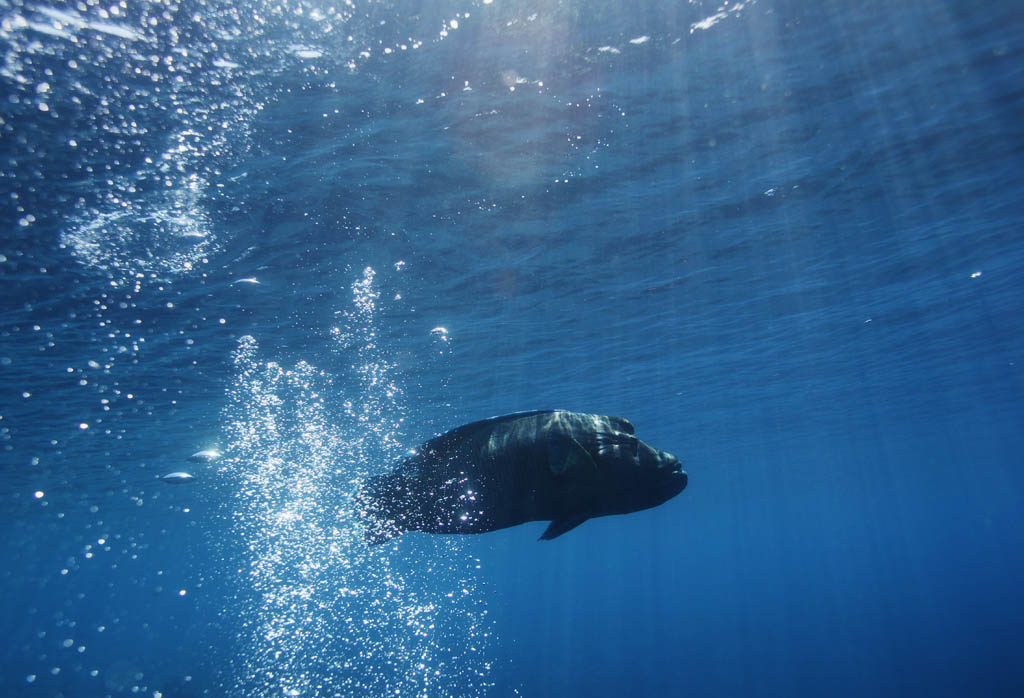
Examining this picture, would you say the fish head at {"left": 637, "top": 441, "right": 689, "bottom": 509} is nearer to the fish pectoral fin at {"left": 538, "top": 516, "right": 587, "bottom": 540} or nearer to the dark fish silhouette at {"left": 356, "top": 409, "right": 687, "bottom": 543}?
the dark fish silhouette at {"left": 356, "top": 409, "right": 687, "bottom": 543}

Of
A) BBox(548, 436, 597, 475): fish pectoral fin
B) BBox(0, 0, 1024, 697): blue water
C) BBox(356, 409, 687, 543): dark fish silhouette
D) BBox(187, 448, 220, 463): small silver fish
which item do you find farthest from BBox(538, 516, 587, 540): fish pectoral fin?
BBox(187, 448, 220, 463): small silver fish

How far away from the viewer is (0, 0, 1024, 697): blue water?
25.0 ft

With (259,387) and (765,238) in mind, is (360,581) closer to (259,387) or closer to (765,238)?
(259,387)

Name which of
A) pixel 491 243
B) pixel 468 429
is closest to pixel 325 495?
pixel 491 243

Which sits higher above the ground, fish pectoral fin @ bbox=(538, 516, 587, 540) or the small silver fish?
fish pectoral fin @ bbox=(538, 516, 587, 540)

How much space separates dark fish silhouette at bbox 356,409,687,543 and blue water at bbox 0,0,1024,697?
673 centimetres

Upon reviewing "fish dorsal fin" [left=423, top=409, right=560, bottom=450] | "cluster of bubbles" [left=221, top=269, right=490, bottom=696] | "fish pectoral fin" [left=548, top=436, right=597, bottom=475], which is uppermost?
"fish dorsal fin" [left=423, top=409, right=560, bottom=450]

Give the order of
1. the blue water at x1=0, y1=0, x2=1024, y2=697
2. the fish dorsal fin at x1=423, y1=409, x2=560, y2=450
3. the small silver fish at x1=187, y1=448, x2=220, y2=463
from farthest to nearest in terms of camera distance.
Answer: the small silver fish at x1=187, y1=448, x2=220, y2=463 → the blue water at x1=0, y1=0, x2=1024, y2=697 → the fish dorsal fin at x1=423, y1=409, x2=560, y2=450

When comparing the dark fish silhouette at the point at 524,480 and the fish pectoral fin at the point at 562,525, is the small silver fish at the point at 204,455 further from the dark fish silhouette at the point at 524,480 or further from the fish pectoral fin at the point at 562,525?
the fish pectoral fin at the point at 562,525

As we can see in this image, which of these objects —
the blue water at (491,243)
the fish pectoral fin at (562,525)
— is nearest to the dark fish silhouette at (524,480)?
the fish pectoral fin at (562,525)

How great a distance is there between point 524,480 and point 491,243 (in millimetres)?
10841

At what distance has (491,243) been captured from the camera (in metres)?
12.6

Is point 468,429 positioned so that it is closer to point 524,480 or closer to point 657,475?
point 524,480

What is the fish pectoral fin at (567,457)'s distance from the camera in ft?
6.93
